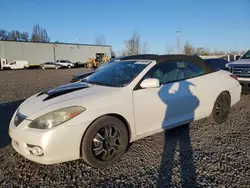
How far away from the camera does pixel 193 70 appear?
14.4 ft

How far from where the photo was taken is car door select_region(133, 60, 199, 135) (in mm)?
3418

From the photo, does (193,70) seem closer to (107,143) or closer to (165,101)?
(165,101)

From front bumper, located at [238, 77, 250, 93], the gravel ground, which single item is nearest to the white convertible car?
the gravel ground

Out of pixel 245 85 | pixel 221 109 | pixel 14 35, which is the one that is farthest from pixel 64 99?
→ pixel 14 35

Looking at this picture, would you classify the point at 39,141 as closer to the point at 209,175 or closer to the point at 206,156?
the point at 209,175

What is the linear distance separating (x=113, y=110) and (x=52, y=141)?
0.90m

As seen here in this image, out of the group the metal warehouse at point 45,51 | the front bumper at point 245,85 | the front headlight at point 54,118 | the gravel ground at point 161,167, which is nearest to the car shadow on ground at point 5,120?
the gravel ground at point 161,167

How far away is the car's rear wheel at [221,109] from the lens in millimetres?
4598

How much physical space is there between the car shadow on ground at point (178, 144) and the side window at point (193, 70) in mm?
278

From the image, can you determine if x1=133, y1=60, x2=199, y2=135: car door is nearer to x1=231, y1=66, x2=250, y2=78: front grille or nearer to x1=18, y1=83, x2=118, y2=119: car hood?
x1=18, y1=83, x2=118, y2=119: car hood

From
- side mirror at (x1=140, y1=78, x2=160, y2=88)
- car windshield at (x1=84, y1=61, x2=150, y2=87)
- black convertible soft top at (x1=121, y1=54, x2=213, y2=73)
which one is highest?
black convertible soft top at (x1=121, y1=54, x2=213, y2=73)

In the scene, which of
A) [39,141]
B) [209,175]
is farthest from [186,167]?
[39,141]

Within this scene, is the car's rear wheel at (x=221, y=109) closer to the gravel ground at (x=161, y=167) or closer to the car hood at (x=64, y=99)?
the gravel ground at (x=161, y=167)

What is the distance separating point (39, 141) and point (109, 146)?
0.95 meters
